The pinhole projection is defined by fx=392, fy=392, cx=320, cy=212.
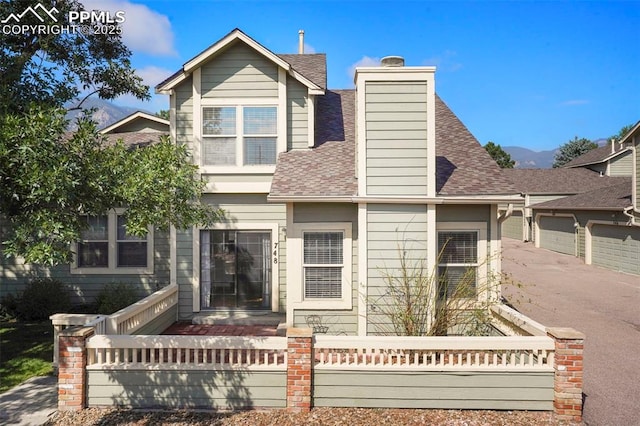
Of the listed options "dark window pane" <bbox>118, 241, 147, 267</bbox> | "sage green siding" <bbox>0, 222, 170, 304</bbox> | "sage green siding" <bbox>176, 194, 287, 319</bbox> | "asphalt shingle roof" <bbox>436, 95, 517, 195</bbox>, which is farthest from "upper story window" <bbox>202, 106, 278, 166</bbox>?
"asphalt shingle roof" <bbox>436, 95, 517, 195</bbox>

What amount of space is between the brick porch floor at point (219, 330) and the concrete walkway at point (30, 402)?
7.89 feet

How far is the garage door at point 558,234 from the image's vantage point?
22.7m

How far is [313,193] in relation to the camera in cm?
783

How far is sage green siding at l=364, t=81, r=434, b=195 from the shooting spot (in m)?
7.61

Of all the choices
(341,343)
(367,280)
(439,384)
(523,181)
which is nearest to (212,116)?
(367,280)

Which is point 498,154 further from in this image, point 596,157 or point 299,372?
point 299,372

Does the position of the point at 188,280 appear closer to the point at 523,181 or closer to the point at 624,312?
the point at 624,312

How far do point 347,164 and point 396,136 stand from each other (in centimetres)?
155

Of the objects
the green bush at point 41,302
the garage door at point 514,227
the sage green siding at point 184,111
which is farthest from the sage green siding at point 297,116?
the garage door at point 514,227

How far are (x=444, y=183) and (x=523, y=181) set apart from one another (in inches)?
1108

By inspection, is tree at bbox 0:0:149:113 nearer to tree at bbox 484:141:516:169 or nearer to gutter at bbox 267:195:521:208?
gutter at bbox 267:195:521:208

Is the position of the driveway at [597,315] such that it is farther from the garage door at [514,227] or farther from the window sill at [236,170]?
the garage door at [514,227]

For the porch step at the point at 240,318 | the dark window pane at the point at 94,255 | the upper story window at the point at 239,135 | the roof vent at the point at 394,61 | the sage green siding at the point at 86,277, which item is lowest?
the porch step at the point at 240,318

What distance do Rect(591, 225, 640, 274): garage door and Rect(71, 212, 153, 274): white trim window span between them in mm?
18804
